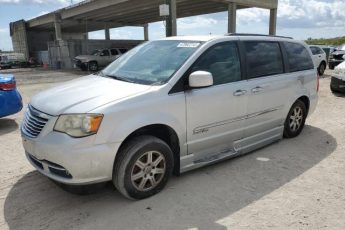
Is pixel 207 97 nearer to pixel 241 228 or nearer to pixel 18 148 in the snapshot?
pixel 241 228

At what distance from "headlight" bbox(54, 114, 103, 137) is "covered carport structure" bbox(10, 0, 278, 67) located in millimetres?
13517

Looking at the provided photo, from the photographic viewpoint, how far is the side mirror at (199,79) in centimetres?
372

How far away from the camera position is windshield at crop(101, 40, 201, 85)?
391 centimetres

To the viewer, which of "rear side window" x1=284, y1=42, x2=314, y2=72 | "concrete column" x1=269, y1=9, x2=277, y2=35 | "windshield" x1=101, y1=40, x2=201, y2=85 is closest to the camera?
"windshield" x1=101, y1=40, x2=201, y2=85

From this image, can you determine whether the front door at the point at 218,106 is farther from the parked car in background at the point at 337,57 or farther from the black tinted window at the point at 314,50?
the parked car in background at the point at 337,57

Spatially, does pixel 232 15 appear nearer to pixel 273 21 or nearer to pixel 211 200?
pixel 273 21

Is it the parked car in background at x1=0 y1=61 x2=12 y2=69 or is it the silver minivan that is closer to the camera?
the silver minivan

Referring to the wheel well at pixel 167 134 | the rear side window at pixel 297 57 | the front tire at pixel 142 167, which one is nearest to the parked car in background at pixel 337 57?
the rear side window at pixel 297 57

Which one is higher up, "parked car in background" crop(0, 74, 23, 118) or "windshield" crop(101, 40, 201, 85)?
"windshield" crop(101, 40, 201, 85)

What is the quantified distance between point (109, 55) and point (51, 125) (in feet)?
81.3

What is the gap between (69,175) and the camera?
323 centimetres

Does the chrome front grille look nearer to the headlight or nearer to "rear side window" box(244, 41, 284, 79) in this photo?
the headlight

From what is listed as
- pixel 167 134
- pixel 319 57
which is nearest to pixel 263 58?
pixel 167 134

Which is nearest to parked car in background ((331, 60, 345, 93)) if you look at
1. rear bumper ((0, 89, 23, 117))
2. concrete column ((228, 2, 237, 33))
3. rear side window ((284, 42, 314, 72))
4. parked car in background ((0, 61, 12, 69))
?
rear side window ((284, 42, 314, 72))
